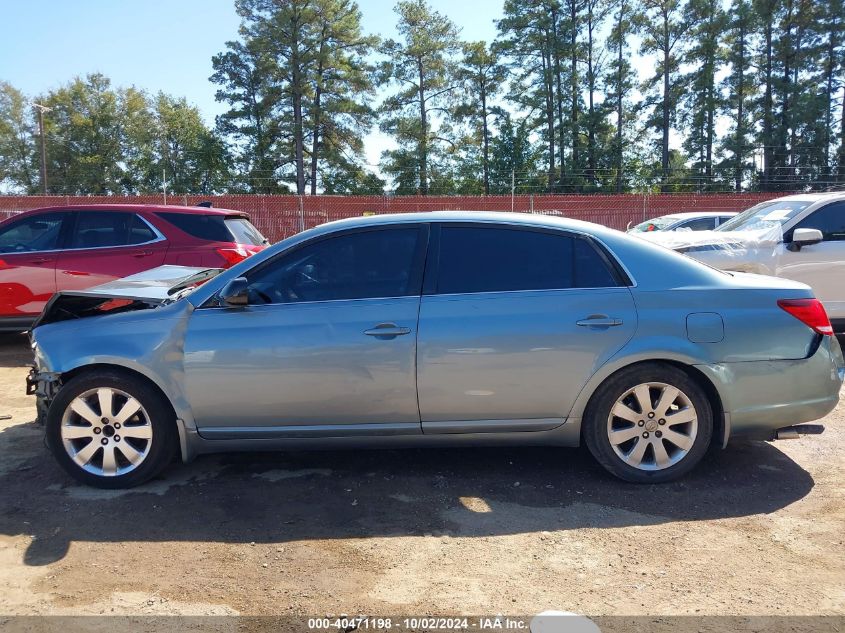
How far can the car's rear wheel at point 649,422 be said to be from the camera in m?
3.98

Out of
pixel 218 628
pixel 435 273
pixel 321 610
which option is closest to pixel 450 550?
pixel 321 610

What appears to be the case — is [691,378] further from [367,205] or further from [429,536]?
[367,205]

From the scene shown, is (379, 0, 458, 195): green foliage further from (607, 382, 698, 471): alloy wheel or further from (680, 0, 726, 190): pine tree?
(607, 382, 698, 471): alloy wheel

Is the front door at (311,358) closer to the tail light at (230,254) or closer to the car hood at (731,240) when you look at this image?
the tail light at (230,254)

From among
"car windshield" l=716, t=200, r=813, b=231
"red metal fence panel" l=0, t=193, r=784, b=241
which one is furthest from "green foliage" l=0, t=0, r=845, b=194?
"car windshield" l=716, t=200, r=813, b=231

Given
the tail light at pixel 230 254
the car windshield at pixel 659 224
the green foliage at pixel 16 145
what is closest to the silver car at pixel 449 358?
the tail light at pixel 230 254

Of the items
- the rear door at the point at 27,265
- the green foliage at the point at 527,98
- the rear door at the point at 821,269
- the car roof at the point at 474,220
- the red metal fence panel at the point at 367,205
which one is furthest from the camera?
the green foliage at the point at 527,98

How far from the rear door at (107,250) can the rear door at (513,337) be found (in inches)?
198

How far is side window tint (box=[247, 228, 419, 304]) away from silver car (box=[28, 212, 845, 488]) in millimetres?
12

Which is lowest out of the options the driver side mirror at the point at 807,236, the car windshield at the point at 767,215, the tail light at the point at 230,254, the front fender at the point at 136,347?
the front fender at the point at 136,347

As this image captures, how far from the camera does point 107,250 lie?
26.0ft

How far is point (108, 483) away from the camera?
13.4 ft

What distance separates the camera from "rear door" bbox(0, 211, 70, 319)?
790 cm

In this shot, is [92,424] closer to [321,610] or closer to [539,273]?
[321,610]
